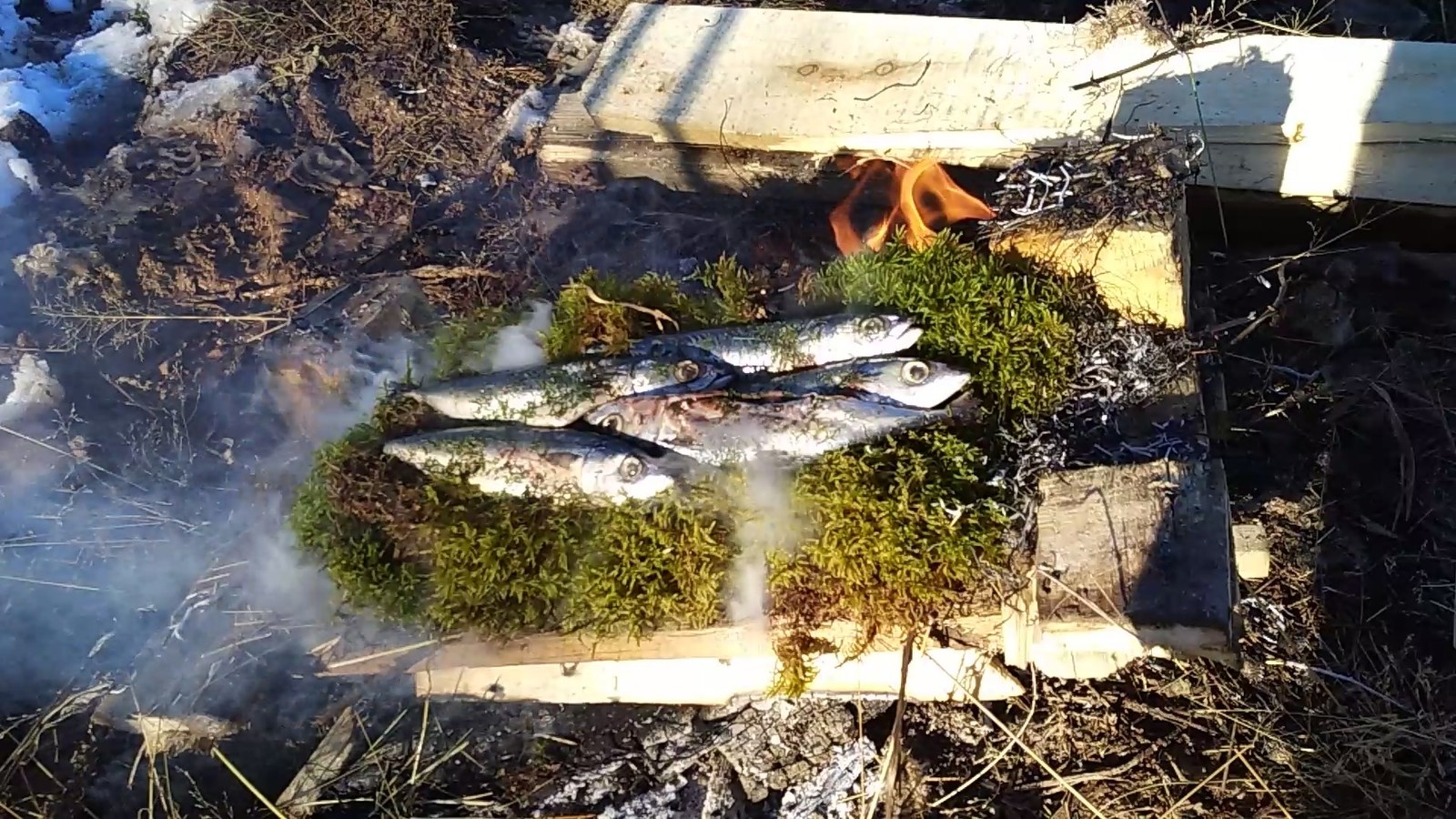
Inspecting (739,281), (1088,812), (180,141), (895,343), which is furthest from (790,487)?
(180,141)

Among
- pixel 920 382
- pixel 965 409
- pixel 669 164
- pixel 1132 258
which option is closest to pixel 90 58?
pixel 669 164

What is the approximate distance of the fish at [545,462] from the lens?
11.1 ft

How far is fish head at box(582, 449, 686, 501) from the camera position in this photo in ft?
11.0

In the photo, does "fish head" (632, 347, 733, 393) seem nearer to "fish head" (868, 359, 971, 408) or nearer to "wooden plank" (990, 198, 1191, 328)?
"fish head" (868, 359, 971, 408)

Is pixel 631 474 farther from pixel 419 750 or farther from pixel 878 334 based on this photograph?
pixel 419 750

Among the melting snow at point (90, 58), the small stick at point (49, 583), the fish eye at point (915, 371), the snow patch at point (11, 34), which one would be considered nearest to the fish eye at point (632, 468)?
the fish eye at point (915, 371)

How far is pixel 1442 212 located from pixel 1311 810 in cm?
251

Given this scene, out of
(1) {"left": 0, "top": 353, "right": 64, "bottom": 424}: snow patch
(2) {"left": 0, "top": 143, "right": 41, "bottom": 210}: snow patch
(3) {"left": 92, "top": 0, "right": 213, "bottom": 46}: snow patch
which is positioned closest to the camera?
(1) {"left": 0, "top": 353, "right": 64, "bottom": 424}: snow patch

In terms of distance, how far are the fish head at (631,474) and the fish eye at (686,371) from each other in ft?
1.02

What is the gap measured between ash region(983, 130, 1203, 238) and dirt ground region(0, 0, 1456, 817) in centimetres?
66

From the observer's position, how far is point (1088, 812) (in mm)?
3289

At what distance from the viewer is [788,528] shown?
3291 mm

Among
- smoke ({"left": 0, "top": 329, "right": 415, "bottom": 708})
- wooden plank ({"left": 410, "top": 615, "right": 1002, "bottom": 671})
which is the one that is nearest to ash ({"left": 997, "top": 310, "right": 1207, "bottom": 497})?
wooden plank ({"left": 410, "top": 615, "right": 1002, "bottom": 671})

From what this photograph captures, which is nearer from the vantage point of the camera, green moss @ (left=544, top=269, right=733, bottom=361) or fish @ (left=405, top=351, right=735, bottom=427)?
fish @ (left=405, top=351, right=735, bottom=427)
